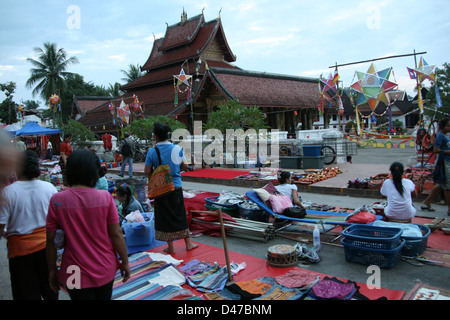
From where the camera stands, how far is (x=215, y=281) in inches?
152

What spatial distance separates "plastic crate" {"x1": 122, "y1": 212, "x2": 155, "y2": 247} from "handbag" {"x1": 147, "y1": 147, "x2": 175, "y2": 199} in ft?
2.43

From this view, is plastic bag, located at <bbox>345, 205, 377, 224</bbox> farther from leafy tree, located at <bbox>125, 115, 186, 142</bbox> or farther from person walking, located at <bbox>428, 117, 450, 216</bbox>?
leafy tree, located at <bbox>125, 115, 186, 142</bbox>

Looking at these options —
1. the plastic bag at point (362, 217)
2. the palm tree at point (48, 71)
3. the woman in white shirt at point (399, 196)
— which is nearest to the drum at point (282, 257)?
the plastic bag at point (362, 217)

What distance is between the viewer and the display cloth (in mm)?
3449

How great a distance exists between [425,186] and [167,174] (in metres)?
6.46

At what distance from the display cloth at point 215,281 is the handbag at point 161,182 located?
0.89 meters

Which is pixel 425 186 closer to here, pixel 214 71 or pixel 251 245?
pixel 251 245

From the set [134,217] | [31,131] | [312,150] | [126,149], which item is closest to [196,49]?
[31,131]

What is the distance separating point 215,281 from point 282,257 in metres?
0.95

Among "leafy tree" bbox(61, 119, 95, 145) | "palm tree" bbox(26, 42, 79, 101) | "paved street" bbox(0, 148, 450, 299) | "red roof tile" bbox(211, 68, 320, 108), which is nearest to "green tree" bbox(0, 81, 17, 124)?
"palm tree" bbox(26, 42, 79, 101)

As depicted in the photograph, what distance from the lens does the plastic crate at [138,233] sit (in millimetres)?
5066

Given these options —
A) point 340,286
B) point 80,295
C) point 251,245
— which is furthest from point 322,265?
point 80,295

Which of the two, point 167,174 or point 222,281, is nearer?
point 222,281
